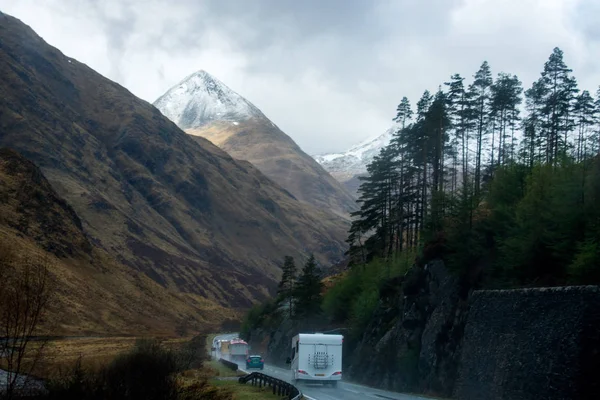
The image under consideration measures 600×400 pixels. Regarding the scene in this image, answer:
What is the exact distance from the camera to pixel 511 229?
3466 centimetres

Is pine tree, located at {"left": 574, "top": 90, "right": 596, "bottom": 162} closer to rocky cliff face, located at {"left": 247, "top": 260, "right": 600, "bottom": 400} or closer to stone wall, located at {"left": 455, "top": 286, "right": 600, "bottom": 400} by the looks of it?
rocky cliff face, located at {"left": 247, "top": 260, "right": 600, "bottom": 400}

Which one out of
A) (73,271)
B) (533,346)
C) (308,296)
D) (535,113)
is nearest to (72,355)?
(308,296)

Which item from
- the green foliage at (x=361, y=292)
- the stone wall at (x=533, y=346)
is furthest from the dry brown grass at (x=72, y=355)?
the green foliage at (x=361, y=292)

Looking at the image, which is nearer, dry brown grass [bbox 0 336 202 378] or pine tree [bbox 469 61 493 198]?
dry brown grass [bbox 0 336 202 378]

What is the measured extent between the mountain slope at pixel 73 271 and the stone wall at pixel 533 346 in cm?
7018

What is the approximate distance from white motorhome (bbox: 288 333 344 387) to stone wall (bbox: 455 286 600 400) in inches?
455

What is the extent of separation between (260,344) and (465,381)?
76.4 m

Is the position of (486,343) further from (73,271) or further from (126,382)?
(73,271)

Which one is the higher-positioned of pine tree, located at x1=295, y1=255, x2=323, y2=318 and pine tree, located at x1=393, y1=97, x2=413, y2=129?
pine tree, located at x1=393, y1=97, x2=413, y2=129

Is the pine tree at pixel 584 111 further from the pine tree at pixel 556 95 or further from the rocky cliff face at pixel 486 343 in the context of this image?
the rocky cliff face at pixel 486 343

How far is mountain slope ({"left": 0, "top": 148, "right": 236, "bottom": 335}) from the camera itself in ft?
307

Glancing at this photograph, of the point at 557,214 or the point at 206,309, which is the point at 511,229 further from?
the point at 206,309

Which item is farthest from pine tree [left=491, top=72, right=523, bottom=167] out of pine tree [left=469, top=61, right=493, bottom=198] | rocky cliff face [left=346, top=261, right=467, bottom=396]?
rocky cliff face [left=346, top=261, right=467, bottom=396]

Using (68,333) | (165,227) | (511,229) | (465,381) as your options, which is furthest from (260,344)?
(165,227)
